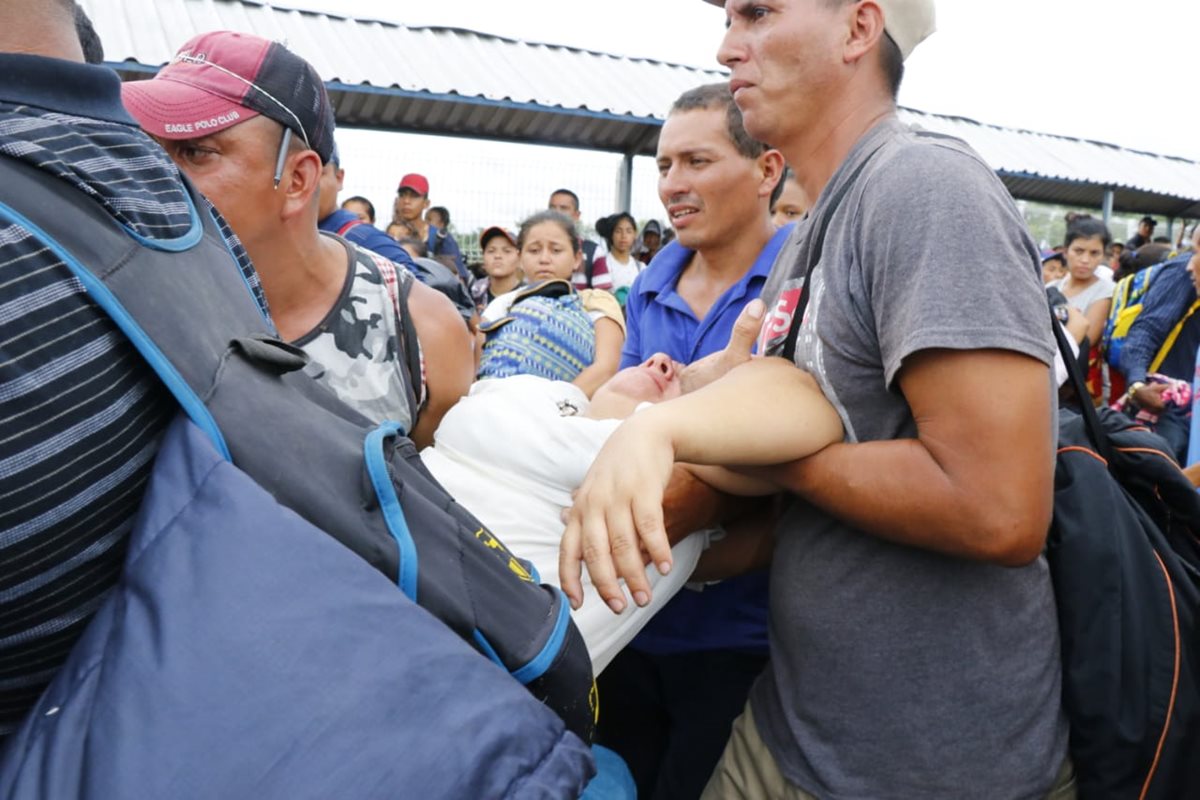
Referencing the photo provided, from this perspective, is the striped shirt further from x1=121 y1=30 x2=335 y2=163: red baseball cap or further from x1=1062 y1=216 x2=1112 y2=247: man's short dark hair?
x1=1062 y1=216 x2=1112 y2=247: man's short dark hair

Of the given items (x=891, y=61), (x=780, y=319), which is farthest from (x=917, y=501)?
(x=891, y=61)

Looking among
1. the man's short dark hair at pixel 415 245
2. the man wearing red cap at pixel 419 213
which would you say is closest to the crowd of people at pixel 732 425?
the man's short dark hair at pixel 415 245

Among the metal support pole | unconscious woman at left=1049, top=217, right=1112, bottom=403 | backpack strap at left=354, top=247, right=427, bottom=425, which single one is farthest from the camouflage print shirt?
the metal support pole

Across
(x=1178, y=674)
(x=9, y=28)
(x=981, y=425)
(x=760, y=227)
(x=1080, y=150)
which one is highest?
(x=9, y=28)

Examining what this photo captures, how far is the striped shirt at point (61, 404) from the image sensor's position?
0.68 meters

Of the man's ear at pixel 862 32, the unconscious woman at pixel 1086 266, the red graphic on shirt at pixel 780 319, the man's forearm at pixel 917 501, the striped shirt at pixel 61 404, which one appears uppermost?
the man's ear at pixel 862 32

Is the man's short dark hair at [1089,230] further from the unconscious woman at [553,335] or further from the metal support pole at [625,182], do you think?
the metal support pole at [625,182]

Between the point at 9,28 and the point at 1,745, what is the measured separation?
0.68 meters

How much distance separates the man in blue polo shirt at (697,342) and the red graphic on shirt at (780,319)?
2.25 feet

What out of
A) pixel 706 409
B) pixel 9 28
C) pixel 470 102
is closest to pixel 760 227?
pixel 706 409

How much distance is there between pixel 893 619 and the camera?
133 cm

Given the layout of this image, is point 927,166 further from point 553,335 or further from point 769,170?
point 553,335

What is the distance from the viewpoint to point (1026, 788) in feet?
4.39

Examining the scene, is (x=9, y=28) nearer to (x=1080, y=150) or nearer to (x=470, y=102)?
(x=470, y=102)
